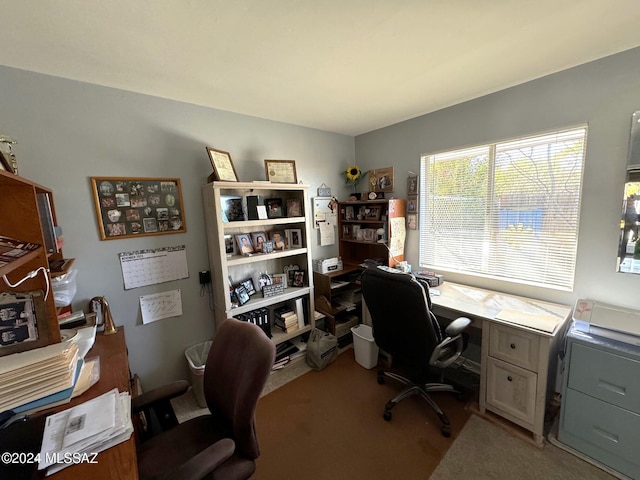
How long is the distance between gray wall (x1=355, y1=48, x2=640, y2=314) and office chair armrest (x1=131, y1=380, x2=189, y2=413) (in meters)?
2.46

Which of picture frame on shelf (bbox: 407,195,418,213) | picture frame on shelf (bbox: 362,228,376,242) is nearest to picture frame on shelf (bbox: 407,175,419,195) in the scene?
picture frame on shelf (bbox: 407,195,418,213)

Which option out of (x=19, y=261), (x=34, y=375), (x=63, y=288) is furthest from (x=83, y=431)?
(x=63, y=288)

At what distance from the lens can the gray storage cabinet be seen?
134cm

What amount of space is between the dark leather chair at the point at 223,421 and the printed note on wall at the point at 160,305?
98 centimetres

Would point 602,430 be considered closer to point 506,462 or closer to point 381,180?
point 506,462

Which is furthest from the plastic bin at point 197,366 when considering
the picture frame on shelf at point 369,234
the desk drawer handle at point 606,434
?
the desk drawer handle at point 606,434

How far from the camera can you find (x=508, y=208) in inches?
83.2

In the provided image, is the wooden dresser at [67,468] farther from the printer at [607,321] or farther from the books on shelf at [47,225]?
the printer at [607,321]

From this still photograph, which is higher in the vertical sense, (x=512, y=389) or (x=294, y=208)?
(x=294, y=208)

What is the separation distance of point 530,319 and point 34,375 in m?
2.52

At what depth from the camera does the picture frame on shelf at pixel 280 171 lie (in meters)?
2.38

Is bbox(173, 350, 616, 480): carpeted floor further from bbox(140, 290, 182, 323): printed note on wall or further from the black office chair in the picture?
bbox(140, 290, 182, 323): printed note on wall

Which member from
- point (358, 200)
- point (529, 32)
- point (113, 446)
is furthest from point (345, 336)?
point (529, 32)

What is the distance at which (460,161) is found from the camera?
235 cm
